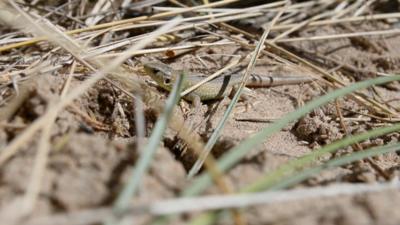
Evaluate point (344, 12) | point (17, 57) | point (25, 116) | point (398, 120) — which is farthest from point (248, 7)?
point (25, 116)

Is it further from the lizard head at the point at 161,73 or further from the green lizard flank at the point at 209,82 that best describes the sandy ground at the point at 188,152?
the lizard head at the point at 161,73

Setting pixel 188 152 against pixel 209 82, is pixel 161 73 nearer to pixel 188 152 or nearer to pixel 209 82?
pixel 209 82

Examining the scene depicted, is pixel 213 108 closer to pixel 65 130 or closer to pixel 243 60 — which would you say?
pixel 243 60

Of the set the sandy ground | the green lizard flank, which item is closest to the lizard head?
the green lizard flank

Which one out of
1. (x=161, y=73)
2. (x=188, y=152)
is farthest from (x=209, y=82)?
(x=188, y=152)

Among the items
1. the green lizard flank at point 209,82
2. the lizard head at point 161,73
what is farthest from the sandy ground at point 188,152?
the lizard head at point 161,73

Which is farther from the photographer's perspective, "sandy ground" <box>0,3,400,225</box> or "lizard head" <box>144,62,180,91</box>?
"lizard head" <box>144,62,180,91</box>

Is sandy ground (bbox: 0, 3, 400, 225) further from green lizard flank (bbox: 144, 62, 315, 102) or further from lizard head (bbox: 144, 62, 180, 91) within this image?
lizard head (bbox: 144, 62, 180, 91)
